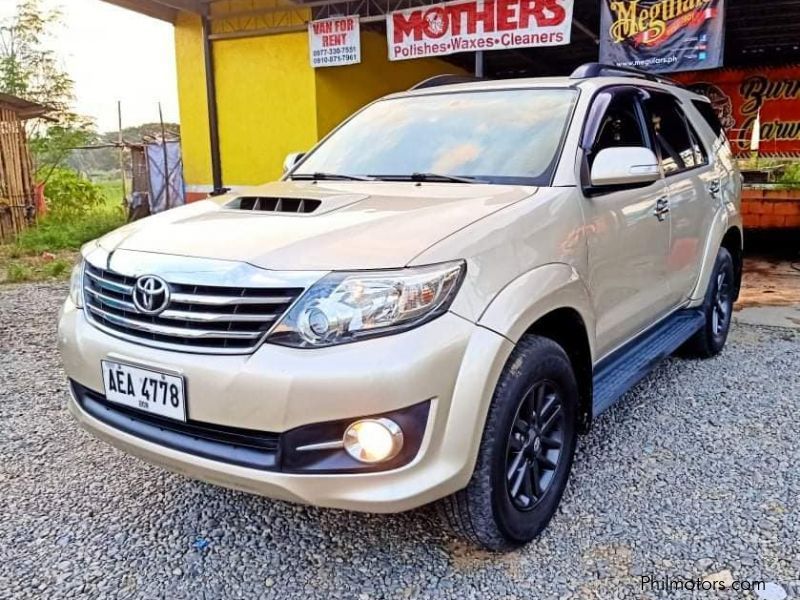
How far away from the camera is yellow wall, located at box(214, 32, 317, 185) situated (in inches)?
402

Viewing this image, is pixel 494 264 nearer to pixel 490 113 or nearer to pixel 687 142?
pixel 490 113

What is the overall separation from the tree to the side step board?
1253 centimetres

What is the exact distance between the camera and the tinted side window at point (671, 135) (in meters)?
3.66

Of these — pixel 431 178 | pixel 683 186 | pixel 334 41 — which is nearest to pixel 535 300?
pixel 431 178

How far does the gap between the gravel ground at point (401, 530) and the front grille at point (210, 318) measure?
86 cm

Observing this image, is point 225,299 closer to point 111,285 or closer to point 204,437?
point 204,437

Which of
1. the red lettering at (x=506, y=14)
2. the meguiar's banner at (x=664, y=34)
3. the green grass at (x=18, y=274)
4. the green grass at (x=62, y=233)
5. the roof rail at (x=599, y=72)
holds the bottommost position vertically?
the green grass at (x=18, y=274)

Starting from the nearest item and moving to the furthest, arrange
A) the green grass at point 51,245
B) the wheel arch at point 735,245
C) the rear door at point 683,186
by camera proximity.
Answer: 1. the rear door at point 683,186
2. the wheel arch at point 735,245
3. the green grass at point 51,245

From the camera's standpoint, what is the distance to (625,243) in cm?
297

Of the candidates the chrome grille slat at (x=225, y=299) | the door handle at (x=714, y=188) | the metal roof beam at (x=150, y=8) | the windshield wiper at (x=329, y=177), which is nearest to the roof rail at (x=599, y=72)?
the door handle at (x=714, y=188)

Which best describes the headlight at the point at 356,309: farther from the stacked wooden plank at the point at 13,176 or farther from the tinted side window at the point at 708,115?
the stacked wooden plank at the point at 13,176

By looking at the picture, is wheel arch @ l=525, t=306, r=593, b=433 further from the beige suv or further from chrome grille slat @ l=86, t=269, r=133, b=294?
chrome grille slat @ l=86, t=269, r=133, b=294

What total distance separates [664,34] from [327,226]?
6.85 metres
